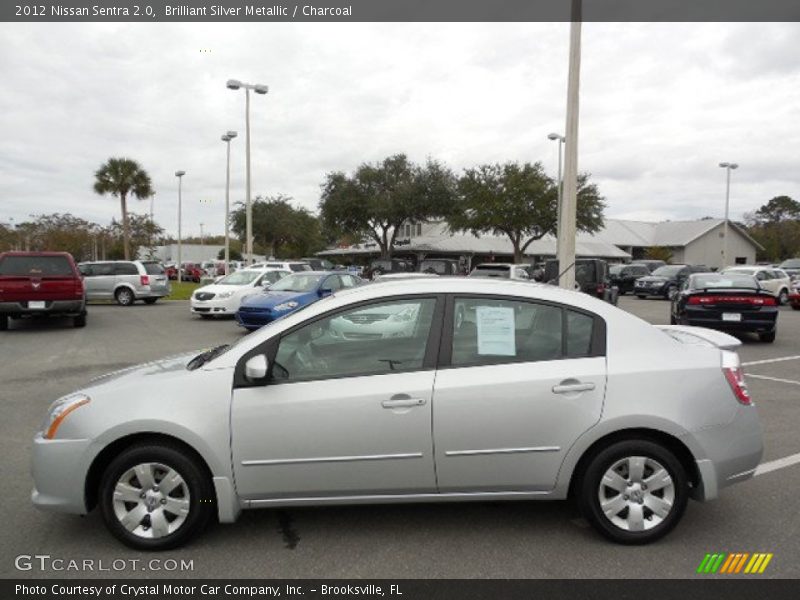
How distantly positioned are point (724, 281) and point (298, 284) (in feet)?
31.7

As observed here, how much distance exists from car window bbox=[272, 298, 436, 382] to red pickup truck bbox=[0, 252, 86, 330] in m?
13.0

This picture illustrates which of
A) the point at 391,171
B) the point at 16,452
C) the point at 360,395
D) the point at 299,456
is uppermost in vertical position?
the point at 391,171

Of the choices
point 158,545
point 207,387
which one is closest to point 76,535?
point 158,545

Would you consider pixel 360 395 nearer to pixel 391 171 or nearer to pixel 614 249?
pixel 391 171

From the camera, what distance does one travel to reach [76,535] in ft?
12.4

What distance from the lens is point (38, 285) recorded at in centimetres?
1424

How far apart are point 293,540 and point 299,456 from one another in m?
0.60

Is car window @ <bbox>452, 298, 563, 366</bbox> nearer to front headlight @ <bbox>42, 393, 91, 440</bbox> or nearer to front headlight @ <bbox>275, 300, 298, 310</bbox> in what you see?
front headlight @ <bbox>42, 393, 91, 440</bbox>

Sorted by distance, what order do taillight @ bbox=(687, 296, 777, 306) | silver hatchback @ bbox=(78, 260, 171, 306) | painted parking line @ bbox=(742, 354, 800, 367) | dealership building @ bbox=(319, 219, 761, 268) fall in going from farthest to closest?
dealership building @ bbox=(319, 219, 761, 268), silver hatchback @ bbox=(78, 260, 171, 306), taillight @ bbox=(687, 296, 777, 306), painted parking line @ bbox=(742, 354, 800, 367)

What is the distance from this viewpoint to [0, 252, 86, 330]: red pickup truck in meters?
14.1

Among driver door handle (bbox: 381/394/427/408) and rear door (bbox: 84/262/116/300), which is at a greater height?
driver door handle (bbox: 381/394/427/408)

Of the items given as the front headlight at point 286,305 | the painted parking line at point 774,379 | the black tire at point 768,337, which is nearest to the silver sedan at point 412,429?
the painted parking line at point 774,379

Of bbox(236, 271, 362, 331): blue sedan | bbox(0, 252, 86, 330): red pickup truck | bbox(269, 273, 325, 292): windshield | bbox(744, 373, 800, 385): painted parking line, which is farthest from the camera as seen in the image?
bbox(269, 273, 325, 292): windshield

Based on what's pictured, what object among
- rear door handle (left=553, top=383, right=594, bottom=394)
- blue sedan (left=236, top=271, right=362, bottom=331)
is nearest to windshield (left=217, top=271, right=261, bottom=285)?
blue sedan (left=236, top=271, right=362, bottom=331)
